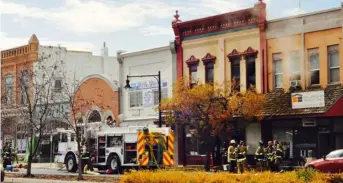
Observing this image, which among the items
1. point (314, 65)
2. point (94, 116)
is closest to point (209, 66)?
point (314, 65)

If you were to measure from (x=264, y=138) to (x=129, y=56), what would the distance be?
12339mm

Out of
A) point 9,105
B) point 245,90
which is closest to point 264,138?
point 245,90

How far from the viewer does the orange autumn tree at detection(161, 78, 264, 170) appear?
33875 millimetres

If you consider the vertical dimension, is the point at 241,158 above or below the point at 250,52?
below

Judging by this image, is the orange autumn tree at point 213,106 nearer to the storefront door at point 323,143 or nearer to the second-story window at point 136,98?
the storefront door at point 323,143

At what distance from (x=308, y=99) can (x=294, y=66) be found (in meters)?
2.25

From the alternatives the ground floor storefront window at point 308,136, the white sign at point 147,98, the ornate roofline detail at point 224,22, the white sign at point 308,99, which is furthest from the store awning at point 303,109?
the white sign at point 147,98

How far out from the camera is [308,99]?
3303cm

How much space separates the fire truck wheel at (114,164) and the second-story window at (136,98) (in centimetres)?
908

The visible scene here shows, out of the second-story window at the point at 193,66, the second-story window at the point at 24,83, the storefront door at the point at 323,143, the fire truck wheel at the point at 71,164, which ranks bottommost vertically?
the fire truck wheel at the point at 71,164

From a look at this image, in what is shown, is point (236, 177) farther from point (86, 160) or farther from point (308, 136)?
point (86, 160)

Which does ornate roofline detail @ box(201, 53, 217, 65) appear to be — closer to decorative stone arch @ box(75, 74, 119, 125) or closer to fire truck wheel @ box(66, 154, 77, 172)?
decorative stone arch @ box(75, 74, 119, 125)

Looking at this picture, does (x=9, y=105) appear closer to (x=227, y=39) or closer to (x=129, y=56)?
(x=129, y=56)

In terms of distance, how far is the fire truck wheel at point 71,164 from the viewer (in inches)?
1464
